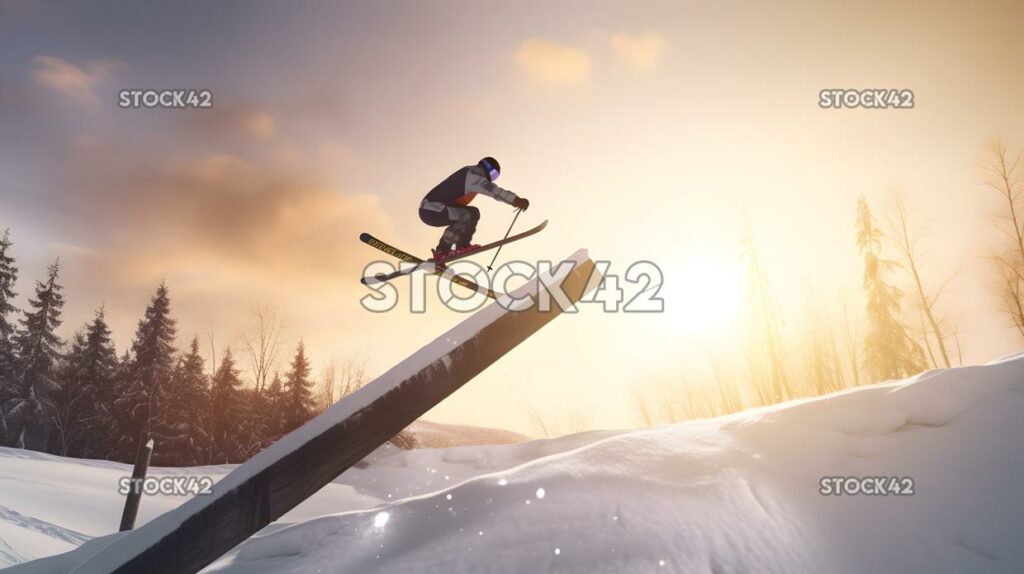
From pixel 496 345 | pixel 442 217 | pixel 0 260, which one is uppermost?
pixel 0 260

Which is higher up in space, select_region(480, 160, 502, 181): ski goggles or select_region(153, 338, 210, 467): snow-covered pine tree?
select_region(480, 160, 502, 181): ski goggles

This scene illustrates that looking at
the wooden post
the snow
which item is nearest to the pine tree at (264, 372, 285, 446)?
the wooden post

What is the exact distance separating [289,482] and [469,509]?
1.44 meters

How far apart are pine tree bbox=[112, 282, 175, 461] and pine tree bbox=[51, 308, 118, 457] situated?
1338 mm

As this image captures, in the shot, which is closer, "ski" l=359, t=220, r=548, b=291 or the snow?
the snow

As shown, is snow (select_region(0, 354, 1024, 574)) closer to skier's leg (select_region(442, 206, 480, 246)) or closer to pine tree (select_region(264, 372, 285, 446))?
skier's leg (select_region(442, 206, 480, 246))

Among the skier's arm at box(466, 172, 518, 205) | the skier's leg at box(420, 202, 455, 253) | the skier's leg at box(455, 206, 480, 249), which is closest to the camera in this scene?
the skier's arm at box(466, 172, 518, 205)

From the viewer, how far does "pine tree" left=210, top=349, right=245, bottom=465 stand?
29328 millimetres

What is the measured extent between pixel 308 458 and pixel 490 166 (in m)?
3.25

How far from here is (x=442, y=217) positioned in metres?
5.57

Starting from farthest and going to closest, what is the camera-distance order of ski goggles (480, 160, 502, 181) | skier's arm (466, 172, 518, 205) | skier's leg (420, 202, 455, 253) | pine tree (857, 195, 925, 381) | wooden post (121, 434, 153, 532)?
1. pine tree (857, 195, 925, 381)
2. wooden post (121, 434, 153, 532)
3. skier's leg (420, 202, 455, 253)
4. ski goggles (480, 160, 502, 181)
5. skier's arm (466, 172, 518, 205)

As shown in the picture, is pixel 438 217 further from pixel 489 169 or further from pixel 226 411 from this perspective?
pixel 226 411

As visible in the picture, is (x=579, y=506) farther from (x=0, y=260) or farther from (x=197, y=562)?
(x=0, y=260)

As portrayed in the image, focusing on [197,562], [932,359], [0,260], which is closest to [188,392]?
[0,260]
